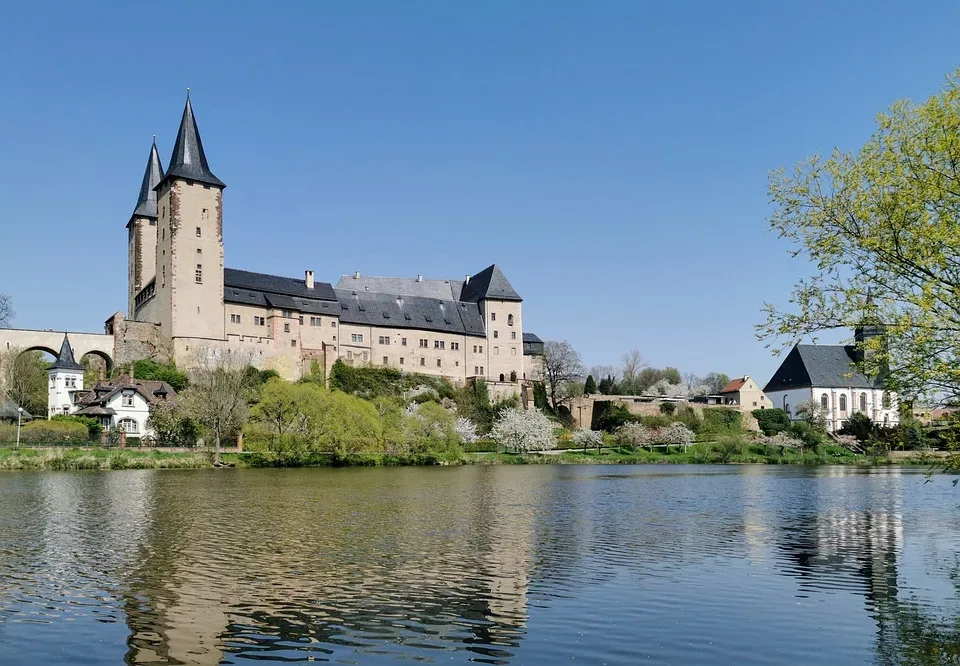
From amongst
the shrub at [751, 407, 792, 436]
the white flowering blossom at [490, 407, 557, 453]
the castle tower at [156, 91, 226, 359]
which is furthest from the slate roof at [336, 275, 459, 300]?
the shrub at [751, 407, 792, 436]

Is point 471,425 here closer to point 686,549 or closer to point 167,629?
point 686,549

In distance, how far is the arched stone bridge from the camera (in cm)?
6072

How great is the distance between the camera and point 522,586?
12.4 meters

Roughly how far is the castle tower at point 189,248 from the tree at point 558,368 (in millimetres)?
32222

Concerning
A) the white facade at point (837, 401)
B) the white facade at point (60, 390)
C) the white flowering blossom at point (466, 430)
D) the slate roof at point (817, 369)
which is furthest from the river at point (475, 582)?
the slate roof at point (817, 369)

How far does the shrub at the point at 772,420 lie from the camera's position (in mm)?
78531

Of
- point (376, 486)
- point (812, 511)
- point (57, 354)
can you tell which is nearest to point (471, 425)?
point (57, 354)

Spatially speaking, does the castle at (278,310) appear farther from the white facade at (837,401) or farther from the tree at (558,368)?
the white facade at (837,401)

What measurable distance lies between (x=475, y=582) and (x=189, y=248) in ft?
195

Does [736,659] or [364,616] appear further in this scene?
[364,616]

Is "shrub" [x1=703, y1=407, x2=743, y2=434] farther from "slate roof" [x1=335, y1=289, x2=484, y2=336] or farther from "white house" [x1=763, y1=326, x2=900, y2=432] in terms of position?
"slate roof" [x1=335, y1=289, x2=484, y2=336]

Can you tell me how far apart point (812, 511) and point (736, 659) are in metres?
16.3

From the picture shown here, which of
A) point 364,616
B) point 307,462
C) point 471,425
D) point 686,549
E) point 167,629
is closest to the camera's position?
point 167,629

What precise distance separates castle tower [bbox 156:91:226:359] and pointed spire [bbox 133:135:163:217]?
3.95 m
